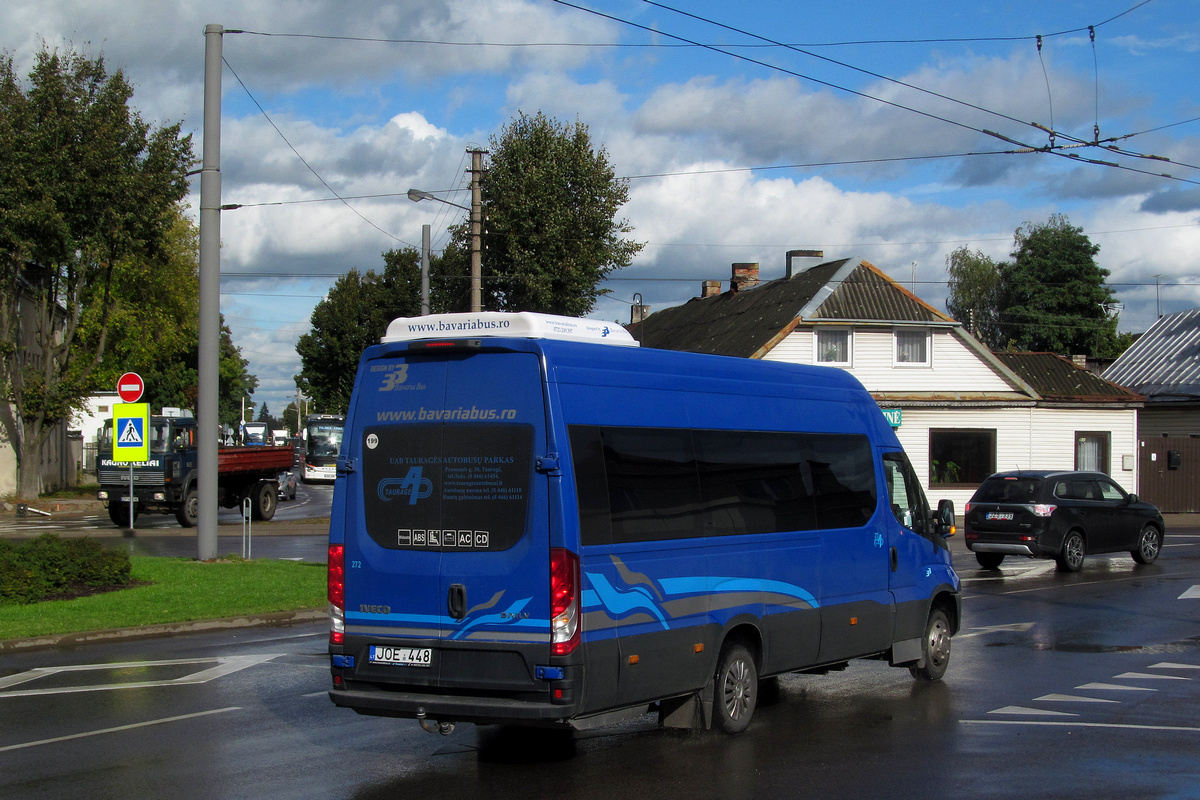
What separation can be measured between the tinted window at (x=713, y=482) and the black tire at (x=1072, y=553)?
41.2ft

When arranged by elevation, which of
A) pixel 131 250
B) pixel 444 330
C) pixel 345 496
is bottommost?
pixel 345 496

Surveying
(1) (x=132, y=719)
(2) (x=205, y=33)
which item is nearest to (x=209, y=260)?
(2) (x=205, y=33)

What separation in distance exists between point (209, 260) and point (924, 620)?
514 inches

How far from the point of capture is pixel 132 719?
8.77 m

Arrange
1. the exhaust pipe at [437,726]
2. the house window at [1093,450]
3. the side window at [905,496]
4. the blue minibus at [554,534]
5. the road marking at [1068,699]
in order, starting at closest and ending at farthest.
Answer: the blue minibus at [554,534] < the exhaust pipe at [437,726] < the road marking at [1068,699] < the side window at [905,496] < the house window at [1093,450]

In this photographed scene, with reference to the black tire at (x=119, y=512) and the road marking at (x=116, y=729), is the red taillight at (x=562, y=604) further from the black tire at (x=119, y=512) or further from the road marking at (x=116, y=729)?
the black tire at (x=119, y=512)

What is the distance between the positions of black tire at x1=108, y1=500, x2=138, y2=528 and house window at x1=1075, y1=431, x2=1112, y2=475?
95.7 feet

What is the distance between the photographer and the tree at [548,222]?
42625mm

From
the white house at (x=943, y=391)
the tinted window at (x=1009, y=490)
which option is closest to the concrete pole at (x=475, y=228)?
the white house at (x=943, y=391)

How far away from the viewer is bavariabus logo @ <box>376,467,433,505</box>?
7.16 metres

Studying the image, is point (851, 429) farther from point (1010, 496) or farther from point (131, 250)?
point (131, 250)

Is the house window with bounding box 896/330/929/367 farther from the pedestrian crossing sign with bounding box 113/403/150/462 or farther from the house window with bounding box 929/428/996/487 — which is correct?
the pedestrian crossing sign with bounding box 113/403/150/462

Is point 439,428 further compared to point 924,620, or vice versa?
point 924,620

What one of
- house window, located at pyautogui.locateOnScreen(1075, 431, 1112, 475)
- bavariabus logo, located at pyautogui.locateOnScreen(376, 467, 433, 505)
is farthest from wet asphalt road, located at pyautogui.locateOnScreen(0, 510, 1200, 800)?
house window, located at pyautogui.locateOnScreen(1075, 431, 1112, 475)
